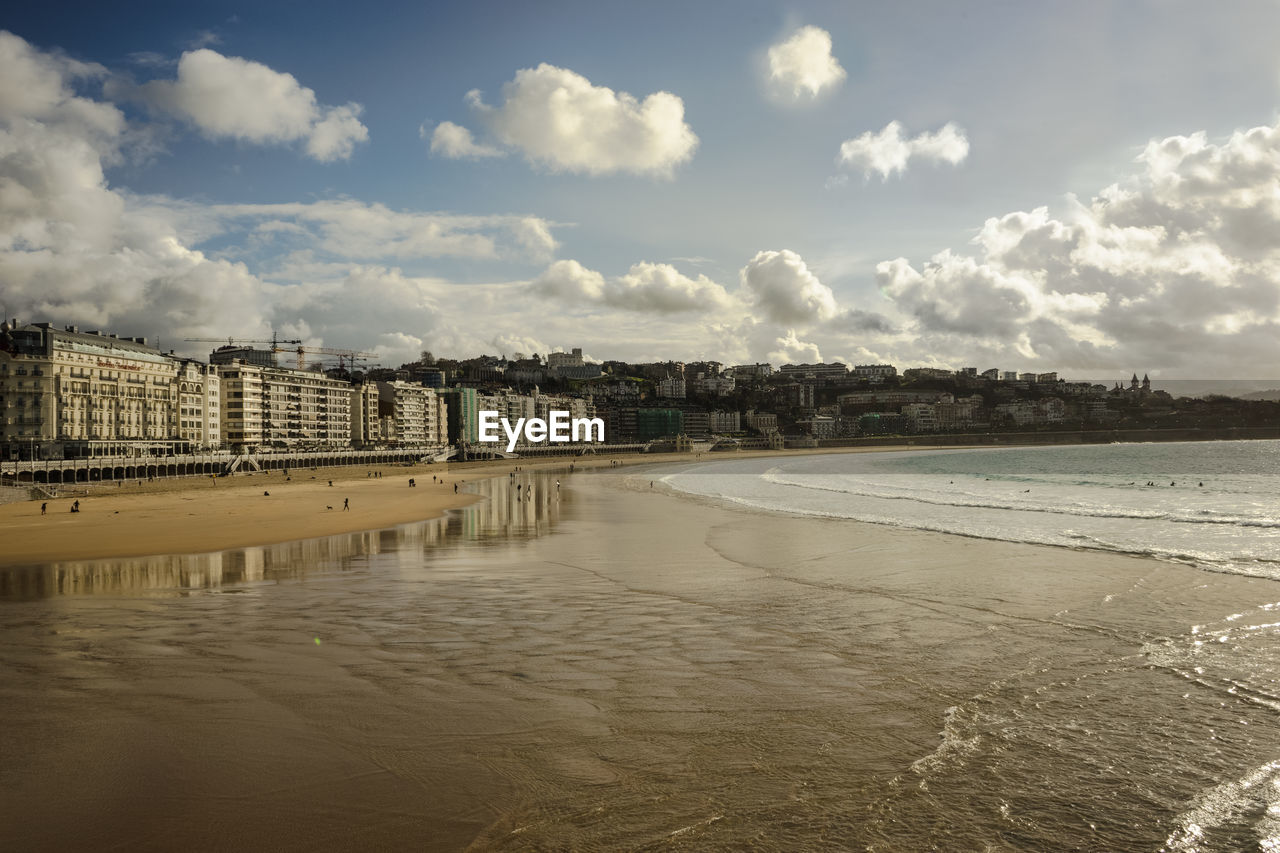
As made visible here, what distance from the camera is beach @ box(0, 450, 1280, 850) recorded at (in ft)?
20.3

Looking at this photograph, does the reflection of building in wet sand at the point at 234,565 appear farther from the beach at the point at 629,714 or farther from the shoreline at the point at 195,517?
the shoreline at the point at 195,517

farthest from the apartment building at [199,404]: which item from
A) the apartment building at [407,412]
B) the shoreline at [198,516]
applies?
the apartment building at [407,412]

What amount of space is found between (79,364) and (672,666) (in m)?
100

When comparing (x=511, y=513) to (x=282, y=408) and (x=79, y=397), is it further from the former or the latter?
(x=282, y=408)

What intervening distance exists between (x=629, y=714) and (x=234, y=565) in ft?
51.8

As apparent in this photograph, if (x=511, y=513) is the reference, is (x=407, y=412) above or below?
above

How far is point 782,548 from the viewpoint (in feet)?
79.2

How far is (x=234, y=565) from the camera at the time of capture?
805 inches

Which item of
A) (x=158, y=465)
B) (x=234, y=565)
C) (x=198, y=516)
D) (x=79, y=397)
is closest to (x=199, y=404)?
(x=79, y=397)

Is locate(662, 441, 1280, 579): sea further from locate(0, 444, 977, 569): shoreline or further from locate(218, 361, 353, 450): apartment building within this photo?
locate(218, 361, 353, 450): apartment building

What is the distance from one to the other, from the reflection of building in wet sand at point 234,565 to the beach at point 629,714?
91 centimetres

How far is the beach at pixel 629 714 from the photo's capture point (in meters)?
6.20

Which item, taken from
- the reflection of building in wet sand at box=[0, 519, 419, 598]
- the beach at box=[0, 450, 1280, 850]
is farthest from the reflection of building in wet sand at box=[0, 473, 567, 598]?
the beach at box=[0, 450, 1280, 850]

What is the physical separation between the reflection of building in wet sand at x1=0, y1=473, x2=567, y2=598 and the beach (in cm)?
91
